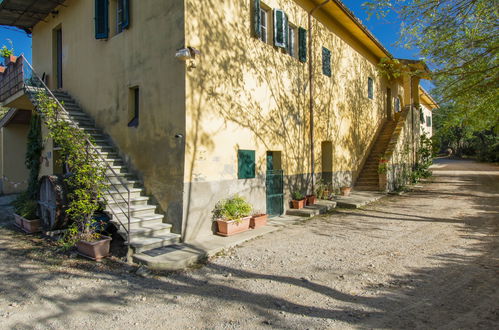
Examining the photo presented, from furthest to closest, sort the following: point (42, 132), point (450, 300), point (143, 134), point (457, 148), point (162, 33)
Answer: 1. point (457, 148)
2. point (42, 132)
3. point (143, 134)
4. point (162, 33)
5. point (450, 300)

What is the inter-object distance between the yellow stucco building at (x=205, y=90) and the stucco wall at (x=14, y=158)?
360cm

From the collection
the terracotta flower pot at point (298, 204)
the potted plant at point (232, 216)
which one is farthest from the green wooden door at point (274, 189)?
the potted plant at point (232, 216)

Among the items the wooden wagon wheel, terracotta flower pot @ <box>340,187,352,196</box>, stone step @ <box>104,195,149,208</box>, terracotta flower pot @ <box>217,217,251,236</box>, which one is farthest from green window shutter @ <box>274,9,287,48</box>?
the wooden wagon wheel

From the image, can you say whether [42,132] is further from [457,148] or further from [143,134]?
[457,148]

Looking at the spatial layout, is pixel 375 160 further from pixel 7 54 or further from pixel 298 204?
pixel 7 54

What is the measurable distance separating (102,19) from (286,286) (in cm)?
866

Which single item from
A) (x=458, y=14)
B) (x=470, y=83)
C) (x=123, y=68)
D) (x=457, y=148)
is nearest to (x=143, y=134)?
(x=123, y=68)

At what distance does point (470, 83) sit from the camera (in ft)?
31.0

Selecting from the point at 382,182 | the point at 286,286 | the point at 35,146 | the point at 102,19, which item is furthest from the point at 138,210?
the point at 382,182

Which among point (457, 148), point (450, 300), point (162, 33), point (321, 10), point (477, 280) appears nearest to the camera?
point (450, 300)

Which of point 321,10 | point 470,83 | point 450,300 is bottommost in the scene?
point 450,300

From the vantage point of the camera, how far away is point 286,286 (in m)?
4.60

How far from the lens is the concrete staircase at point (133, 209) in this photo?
20.3ft

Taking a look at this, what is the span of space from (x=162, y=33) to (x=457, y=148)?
179 feet
